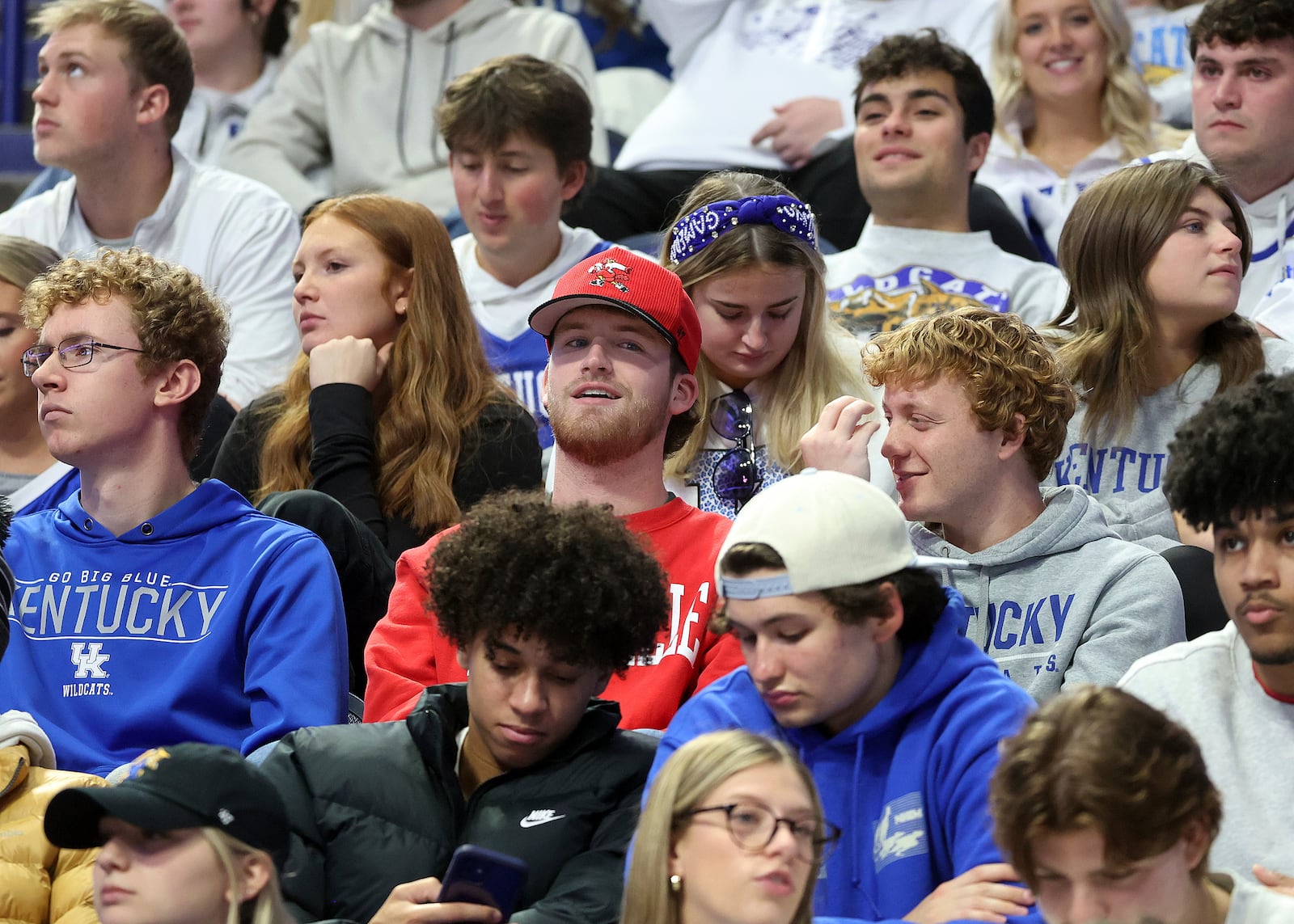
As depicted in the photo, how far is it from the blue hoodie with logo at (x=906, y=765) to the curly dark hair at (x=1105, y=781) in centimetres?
34

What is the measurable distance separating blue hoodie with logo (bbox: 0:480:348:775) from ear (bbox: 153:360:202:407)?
0.66 feet

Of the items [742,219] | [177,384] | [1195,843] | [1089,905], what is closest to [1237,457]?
[1195,843]

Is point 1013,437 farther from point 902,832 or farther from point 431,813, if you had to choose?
point 431,813

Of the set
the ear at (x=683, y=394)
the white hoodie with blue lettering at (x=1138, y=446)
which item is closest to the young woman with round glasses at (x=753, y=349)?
the ear at (x=683, y=394)

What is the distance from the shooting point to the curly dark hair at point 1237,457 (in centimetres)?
252

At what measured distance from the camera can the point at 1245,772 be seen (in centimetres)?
257

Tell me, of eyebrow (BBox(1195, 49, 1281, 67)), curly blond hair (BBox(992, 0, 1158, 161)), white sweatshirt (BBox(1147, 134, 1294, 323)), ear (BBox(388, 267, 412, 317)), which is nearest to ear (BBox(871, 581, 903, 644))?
ear (BBox(388, 267, 412, 317))

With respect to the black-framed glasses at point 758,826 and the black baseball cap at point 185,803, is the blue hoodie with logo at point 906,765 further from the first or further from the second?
the black baseball cap at point 185,803

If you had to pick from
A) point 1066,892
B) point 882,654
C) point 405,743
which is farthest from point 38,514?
point 1066,892

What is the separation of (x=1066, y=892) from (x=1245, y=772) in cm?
60

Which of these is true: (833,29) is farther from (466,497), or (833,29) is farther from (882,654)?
(882,654)

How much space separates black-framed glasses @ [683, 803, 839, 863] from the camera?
2.26m

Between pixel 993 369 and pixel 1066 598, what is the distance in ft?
1.51

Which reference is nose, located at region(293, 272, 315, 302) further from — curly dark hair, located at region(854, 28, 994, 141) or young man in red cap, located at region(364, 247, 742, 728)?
curly dark hair, located at region(854, 28, 994, 141)
